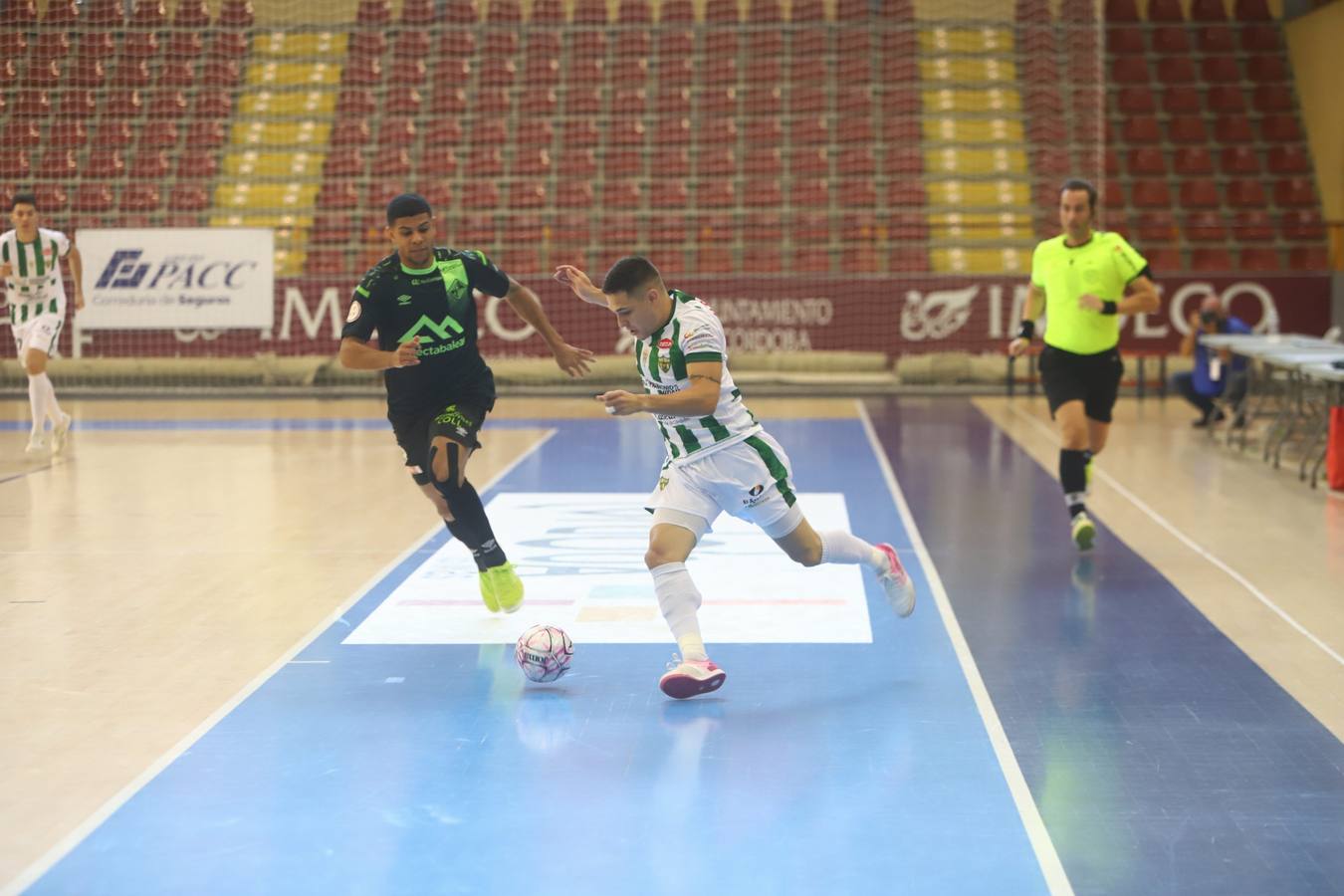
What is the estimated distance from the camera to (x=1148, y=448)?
14000mm

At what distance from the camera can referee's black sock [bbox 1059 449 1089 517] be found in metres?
9.39

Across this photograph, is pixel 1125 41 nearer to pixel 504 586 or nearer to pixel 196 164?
pixel 196 164

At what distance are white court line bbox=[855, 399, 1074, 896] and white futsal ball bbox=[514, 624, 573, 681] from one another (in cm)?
168

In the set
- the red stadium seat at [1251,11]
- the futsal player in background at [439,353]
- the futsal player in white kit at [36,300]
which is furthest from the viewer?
the red stadium seat at [1251,11]

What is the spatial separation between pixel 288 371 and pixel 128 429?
431 cm

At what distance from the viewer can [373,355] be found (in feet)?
22.0

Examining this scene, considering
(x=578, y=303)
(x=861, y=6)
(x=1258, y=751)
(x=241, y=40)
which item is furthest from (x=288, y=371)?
(x=1258, y=751)

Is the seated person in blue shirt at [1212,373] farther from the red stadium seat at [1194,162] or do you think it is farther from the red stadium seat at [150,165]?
the red stadium seat at [150,165]

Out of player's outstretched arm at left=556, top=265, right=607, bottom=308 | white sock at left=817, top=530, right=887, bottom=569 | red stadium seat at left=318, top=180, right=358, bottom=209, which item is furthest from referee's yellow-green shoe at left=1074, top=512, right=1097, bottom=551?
red stadium seat at left=318, top=180, right=358, bottom=209

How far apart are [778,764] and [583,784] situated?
0.70 m

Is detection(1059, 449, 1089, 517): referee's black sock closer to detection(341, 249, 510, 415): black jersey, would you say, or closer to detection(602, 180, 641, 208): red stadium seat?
detection(341, 249, 510, 415): black jersey

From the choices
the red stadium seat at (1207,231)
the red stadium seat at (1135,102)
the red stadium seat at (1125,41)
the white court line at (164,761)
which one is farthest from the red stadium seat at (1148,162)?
the white court line at (164,761)

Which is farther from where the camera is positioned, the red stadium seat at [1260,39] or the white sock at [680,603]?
the red stadium seat at [1260,39]

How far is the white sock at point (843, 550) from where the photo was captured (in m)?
6.75
